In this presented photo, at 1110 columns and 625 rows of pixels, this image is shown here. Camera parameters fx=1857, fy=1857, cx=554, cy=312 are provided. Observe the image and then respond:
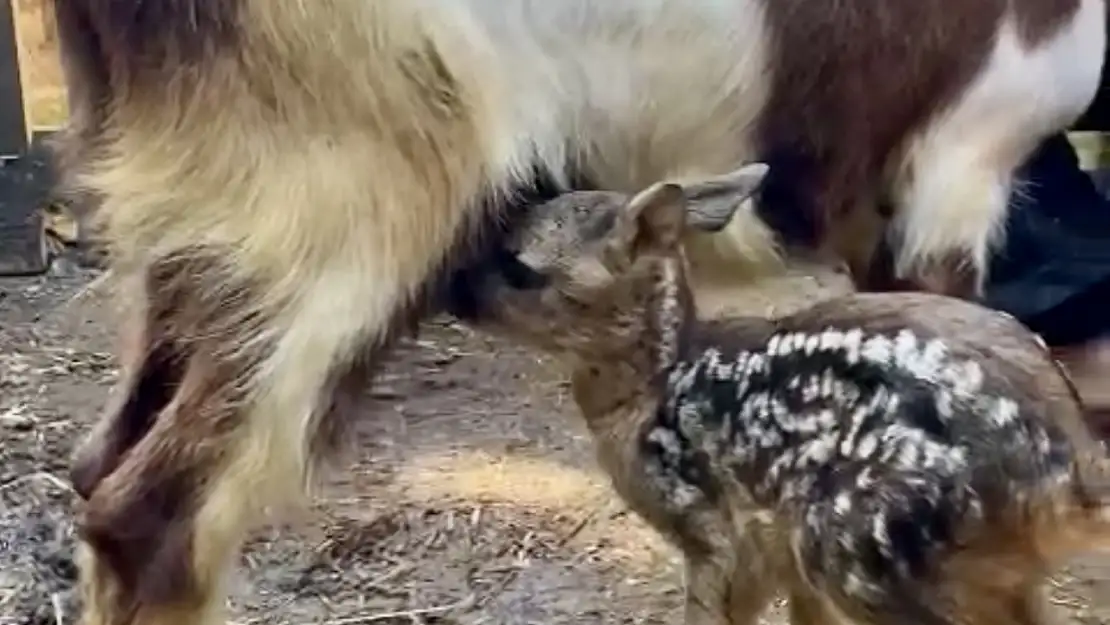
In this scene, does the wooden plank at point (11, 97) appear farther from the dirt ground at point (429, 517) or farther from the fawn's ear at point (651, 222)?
the fawn's ear at point (651, 222)

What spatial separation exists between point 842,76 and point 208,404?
0.55m

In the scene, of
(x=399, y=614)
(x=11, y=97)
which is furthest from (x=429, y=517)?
(x=11, y=97)

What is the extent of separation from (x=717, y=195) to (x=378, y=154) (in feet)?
0.79

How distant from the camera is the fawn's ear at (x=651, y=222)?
1271mm

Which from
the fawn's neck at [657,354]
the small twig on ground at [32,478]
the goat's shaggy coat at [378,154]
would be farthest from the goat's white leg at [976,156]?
the small twig on ground at [32,478]

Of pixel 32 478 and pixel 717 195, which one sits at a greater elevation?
pixel 717 195

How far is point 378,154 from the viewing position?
51.6 inches

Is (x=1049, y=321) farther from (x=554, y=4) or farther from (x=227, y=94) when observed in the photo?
(x=227, y=94)

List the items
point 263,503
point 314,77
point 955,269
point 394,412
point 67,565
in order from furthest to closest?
point 394,412
point 67,565
point 955,269
point 263,503
point 314,77

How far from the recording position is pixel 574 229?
1.34 m

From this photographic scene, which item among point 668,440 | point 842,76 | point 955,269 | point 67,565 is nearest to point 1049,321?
point 955,269

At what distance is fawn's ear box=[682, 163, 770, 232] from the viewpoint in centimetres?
129

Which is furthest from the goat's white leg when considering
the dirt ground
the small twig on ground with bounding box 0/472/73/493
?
Answer: the small twig on ground with bounding box 0/472/73/493

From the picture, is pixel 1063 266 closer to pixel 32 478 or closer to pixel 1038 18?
pixel 1038 18
